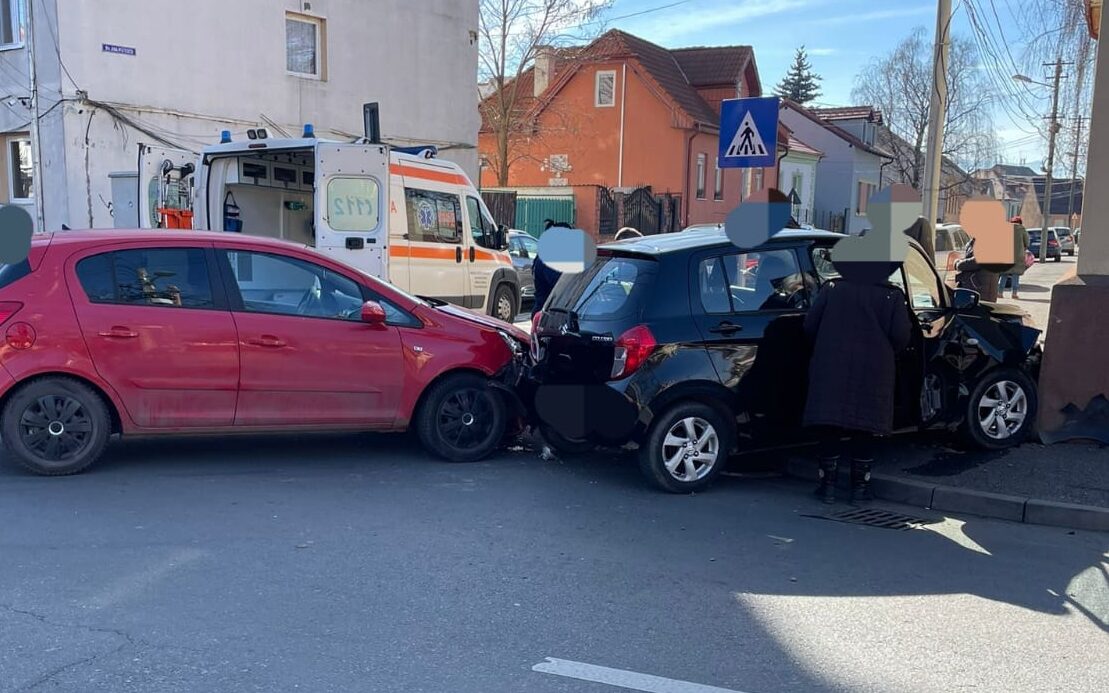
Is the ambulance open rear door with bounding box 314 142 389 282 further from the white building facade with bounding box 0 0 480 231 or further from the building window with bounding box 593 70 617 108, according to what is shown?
the building window with bounding box 593 70 617 108

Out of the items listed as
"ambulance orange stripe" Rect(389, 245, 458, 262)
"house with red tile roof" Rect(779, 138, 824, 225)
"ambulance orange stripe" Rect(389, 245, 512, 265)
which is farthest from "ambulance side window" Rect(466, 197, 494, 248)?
→ "house with red tile roof" Rect(779, 138, 824, 225)

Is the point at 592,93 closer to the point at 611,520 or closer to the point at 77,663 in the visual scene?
the point at 611,520

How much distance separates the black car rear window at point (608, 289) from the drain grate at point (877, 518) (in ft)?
6.22

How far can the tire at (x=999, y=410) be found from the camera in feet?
23.4

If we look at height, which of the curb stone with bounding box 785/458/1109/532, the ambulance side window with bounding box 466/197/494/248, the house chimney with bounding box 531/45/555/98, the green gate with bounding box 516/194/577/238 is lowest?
the curb stone with bounding box 785/458/1109/532

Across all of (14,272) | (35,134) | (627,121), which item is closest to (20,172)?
(35,134)

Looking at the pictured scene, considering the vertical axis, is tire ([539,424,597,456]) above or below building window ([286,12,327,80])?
below

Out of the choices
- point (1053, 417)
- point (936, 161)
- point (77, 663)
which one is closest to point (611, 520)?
point (77, 663)

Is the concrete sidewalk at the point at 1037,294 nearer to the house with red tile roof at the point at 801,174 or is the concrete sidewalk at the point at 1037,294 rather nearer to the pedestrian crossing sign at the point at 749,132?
the pedestrian crossing sign at the point at 749,132

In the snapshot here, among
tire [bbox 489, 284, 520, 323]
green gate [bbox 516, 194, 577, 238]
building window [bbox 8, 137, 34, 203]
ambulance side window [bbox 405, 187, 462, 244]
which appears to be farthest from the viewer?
green gate [bbox 516, 194, 577, 238]

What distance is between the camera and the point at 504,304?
559 inches

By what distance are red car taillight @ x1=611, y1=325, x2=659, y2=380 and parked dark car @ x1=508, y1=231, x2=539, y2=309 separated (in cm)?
1103

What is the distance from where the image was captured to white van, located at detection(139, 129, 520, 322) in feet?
35.0

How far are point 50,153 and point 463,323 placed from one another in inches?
493
